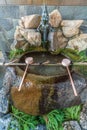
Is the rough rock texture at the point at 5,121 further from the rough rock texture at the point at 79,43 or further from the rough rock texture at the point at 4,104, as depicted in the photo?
the rough rock texture at the point at 79,43

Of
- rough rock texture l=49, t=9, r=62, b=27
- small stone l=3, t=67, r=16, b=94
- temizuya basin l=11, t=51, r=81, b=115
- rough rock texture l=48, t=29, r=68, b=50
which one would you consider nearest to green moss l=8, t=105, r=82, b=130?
temizuya basin l=11, t=51, r=81, b=115

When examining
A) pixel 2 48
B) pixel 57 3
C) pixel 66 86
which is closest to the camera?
pixel 66 86

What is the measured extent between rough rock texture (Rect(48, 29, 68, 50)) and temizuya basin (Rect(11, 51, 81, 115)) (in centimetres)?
23

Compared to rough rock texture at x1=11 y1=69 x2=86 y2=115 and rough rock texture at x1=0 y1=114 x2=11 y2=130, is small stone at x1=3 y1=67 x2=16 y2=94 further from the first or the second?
rough rock texture at x1=0 y1=114 x2=11 y2=130

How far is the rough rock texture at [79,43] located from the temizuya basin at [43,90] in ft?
1.40

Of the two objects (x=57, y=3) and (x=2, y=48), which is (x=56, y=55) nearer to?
(x=57, y=3)

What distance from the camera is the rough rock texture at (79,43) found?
2.27m

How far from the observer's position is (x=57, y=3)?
212cm

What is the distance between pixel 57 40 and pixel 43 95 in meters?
0.63

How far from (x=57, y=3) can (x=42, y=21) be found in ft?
0.92

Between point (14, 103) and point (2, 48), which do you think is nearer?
point (14, 103)

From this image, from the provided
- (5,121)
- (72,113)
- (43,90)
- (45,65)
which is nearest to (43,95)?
(43,90)

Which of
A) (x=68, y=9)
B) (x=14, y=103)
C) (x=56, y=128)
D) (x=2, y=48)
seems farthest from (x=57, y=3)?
(x=56, y=128)

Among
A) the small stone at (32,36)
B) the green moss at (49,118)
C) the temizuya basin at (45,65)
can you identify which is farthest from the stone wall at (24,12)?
the green moss at (49,118)
